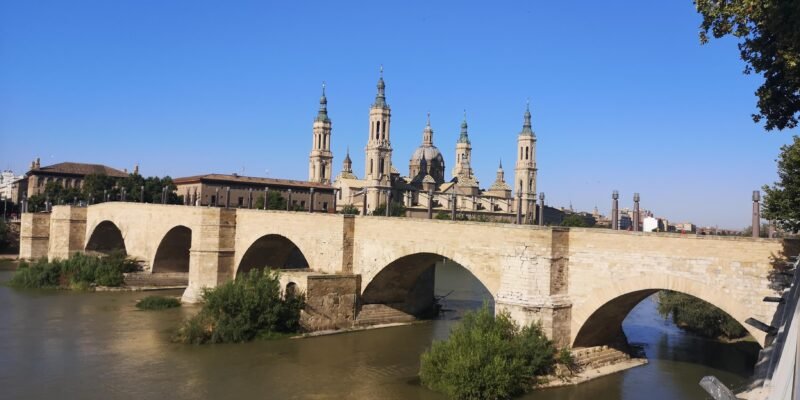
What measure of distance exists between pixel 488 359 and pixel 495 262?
3.80m

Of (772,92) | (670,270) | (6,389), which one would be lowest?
(6,389)

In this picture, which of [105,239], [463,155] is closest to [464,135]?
[463,155]

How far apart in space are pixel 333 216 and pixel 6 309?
12.5m

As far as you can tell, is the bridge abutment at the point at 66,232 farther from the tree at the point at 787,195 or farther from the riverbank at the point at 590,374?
the tree at the point at 787,195

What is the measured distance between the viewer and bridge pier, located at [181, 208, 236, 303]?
2569 centimetres

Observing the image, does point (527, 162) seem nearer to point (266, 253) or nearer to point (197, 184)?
point (197, 184)

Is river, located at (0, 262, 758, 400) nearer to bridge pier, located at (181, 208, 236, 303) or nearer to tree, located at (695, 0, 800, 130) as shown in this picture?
bridge pier, located at (181, 208, 236, 303)

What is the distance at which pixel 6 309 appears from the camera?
23.4 m

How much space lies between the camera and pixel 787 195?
36.9ft

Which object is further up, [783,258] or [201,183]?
[201,183]

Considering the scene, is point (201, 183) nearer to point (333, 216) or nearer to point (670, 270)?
point (333, 216)

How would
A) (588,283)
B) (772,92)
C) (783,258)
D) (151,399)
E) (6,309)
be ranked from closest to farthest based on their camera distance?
(772,92) < (783,258) < (151,399) < (588,283) < (6,309)

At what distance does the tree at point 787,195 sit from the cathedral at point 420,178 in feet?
182

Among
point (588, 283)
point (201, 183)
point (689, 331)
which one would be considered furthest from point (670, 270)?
point (201, 183)
